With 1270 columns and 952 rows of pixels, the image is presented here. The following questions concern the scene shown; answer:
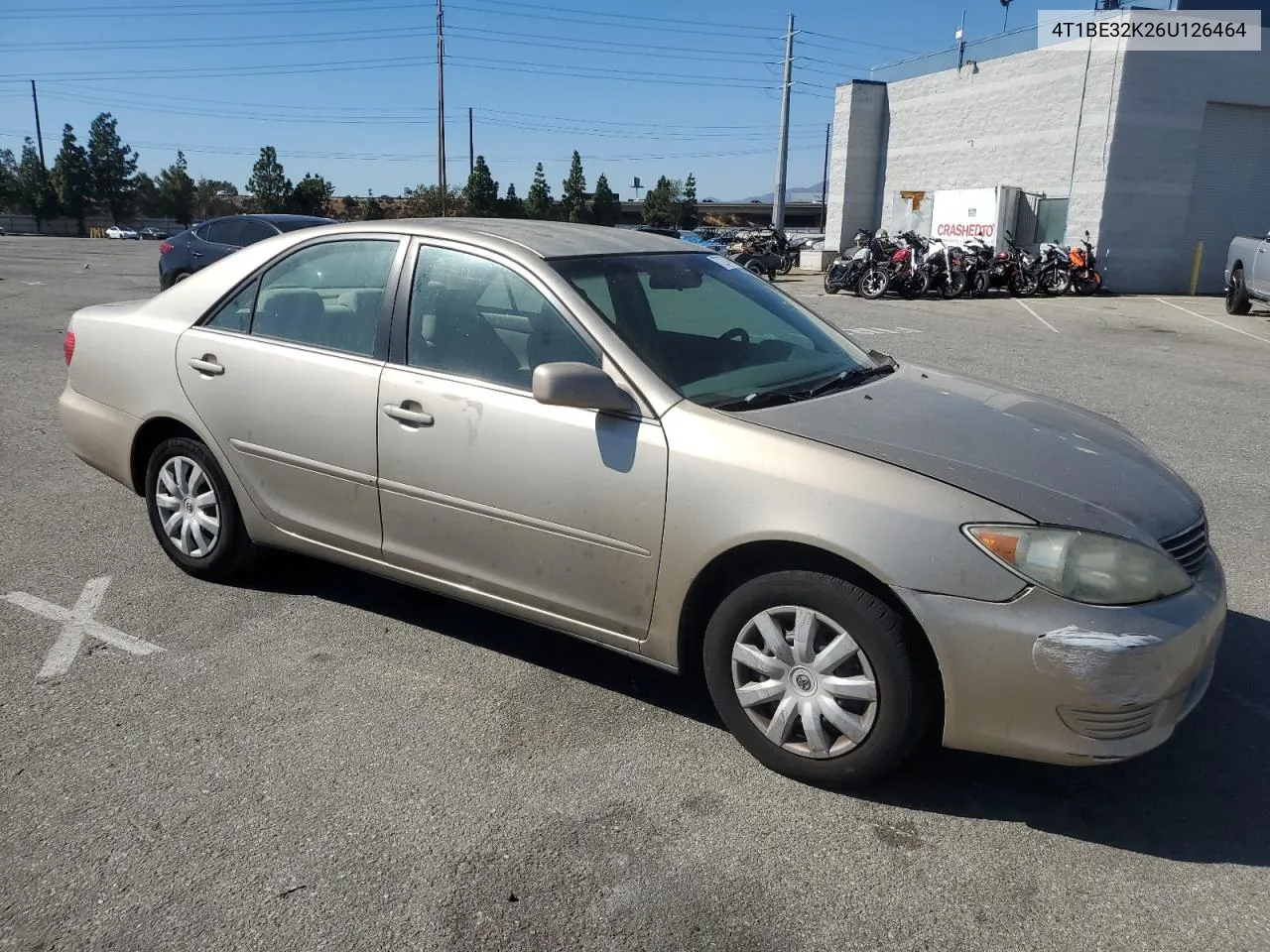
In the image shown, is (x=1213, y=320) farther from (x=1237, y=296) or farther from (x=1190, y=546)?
(x=1190, y=546)

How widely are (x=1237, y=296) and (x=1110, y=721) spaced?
18.9 metres

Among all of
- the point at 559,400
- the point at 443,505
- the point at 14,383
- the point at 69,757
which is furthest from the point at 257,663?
the point at 14,383

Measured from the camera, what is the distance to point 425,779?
300 centimetres

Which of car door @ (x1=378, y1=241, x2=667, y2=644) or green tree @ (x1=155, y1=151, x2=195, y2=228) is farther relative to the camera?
green tree @ (x1=155, y1=151, x2=195, y2=228)

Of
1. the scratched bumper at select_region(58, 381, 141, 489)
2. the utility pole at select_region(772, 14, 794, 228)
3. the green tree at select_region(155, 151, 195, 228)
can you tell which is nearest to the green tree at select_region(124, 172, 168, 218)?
the green tree at select_region(155, 151, 195, 228)

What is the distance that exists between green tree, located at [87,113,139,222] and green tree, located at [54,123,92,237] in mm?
758

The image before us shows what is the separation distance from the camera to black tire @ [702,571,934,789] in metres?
2.73

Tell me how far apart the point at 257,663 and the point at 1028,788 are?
2.70 meters

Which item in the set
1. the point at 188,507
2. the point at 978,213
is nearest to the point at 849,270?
the point at 978,213

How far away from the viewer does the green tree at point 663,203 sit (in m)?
101

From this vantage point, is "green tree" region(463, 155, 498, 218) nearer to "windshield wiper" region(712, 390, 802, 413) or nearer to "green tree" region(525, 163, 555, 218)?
"green tree" region(525, 163, 555, 218)

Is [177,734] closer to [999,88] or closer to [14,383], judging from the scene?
[14,383]

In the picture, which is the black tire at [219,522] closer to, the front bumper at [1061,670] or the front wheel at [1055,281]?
the front bumper at [1061,670]

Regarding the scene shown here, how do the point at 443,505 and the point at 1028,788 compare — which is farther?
the point at 443,505
